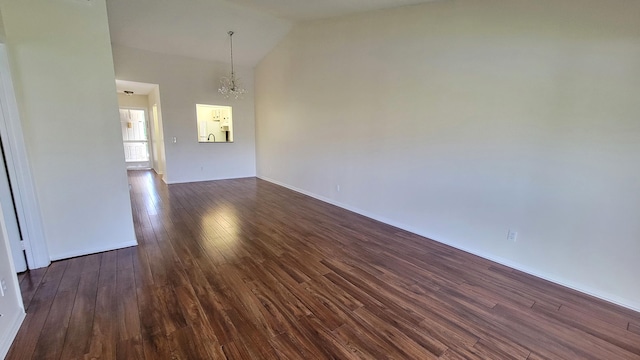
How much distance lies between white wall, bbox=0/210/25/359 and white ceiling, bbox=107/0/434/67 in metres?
4.20

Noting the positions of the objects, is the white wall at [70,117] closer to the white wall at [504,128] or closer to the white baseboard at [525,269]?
the white wall at [504,128]

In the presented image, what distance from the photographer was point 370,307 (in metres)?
2.10

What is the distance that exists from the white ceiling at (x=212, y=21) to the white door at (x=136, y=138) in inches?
173

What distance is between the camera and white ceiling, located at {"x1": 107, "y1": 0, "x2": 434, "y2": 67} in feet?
13.6

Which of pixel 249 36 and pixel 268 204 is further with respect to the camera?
pixel 249 36

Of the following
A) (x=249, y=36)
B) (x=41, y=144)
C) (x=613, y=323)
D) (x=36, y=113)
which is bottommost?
(x=613, y=323)

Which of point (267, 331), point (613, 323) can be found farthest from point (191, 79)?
point (613, 323)

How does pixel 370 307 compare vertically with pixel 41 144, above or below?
below

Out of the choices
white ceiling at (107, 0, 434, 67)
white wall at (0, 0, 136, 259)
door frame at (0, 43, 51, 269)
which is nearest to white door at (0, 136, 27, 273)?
door frame at (0, 43, 51, 269)

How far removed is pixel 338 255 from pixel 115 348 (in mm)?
2002

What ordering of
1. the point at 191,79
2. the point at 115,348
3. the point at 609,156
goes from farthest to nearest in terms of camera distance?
the point at 191,79
the point at 609,156
the point at 115,348

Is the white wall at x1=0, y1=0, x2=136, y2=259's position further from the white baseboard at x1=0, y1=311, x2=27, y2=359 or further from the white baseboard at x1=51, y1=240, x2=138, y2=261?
the white baseboard at x1=0, y1=311, x2=27, y2=359

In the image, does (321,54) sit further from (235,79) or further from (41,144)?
(41,144)

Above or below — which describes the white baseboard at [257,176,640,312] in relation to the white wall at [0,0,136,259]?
below
